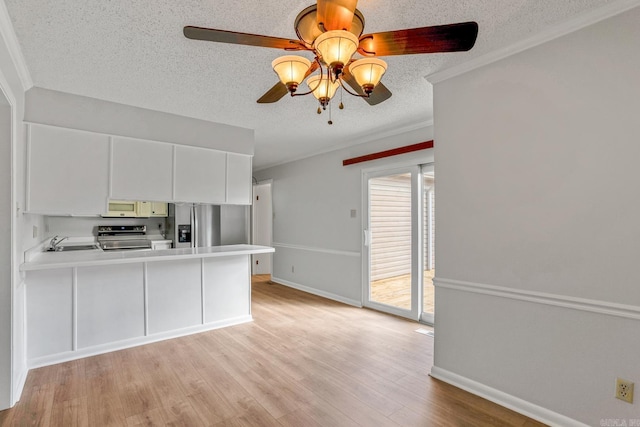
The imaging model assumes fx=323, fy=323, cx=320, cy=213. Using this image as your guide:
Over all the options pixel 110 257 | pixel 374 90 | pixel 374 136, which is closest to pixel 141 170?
pixel 110 257

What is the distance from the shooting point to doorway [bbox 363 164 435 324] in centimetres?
397

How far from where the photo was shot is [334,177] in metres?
5.07

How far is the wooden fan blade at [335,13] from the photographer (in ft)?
4.34

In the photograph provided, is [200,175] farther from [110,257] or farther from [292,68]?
[292,68]

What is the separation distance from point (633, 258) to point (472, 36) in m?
1.47

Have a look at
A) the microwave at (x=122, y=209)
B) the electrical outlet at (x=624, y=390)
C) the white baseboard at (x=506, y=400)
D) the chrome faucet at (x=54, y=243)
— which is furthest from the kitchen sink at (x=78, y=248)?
the electrical outlet at (x=624, y=390)

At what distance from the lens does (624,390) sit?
5.79ft

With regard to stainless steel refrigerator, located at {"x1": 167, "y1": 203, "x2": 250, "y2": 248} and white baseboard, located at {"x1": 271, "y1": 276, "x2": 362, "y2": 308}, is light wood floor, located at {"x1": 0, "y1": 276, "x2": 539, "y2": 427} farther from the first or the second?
stainless steel refrigerator, located at {"x1": 167, "y1": 203, "x2": 250, "y2": 248}

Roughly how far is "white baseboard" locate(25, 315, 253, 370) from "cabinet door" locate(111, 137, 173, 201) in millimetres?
1429

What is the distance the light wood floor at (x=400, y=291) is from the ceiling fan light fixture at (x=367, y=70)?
2.91 m

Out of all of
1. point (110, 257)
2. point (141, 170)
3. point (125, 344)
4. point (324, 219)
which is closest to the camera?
point (110, 257)

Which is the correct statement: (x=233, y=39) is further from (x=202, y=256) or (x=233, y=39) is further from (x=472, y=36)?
(x=202, y=256)

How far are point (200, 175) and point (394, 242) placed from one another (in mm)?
2567

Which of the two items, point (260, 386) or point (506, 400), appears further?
point (260, 386)
